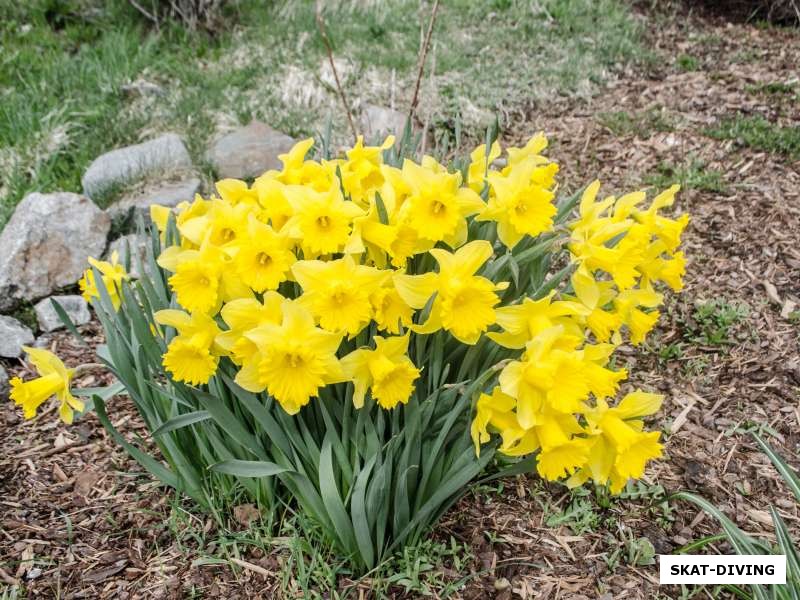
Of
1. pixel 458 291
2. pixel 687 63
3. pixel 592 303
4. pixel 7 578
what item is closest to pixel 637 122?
pixel 687 63

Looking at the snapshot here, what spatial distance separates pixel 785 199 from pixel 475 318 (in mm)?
2759

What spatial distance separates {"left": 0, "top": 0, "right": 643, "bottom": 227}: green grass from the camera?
3.94 meters

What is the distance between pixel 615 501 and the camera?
204cm

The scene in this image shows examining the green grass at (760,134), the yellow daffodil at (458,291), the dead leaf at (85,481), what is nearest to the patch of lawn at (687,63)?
the green grass at (760,134)

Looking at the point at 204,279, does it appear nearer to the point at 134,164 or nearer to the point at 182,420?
the point at 182,420

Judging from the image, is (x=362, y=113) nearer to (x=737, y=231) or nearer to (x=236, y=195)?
(x=737, y=231)

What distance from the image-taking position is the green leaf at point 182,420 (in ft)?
5.14

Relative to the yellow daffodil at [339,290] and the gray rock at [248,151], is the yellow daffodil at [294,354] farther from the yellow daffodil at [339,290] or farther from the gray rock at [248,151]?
the gray rock at [248,151]

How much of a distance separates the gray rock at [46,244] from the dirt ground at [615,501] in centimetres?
34

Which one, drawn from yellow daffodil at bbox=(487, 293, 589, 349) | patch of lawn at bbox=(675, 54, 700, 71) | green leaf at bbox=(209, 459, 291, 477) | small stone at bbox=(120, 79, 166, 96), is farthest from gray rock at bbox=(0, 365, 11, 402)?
patch of lawn at bbox=(675, 54, 700, 71)

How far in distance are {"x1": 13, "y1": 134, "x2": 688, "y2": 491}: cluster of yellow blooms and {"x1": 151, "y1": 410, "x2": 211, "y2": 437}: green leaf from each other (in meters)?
0.17

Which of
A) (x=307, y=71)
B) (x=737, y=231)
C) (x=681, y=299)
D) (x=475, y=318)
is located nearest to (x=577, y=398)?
(x=475, y=318)

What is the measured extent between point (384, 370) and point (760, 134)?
3.41 meters

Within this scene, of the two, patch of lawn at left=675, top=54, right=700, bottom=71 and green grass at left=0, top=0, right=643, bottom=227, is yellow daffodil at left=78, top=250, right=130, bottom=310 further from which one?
patch of lawn at left=675, top=54, right=700, bottom=71
